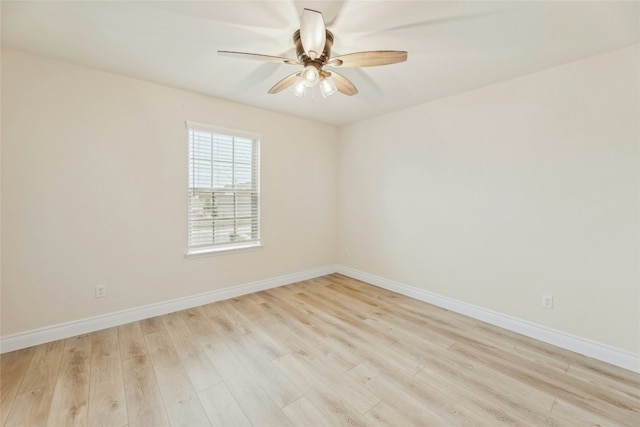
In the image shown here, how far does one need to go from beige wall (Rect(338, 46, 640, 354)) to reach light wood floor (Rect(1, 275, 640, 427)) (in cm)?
49

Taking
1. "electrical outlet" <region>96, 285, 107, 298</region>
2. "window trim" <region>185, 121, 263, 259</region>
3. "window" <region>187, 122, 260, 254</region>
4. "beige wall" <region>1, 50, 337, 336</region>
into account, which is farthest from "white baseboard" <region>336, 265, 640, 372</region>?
"electrical outlet" <region>96, 285, 107, 298</region>

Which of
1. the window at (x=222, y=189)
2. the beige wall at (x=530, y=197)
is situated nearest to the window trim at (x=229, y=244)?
the window at (x=222, y=189)

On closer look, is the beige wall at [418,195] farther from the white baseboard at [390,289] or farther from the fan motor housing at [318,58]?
the fan motor housing at [318,58]

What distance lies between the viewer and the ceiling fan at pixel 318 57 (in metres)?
1.54

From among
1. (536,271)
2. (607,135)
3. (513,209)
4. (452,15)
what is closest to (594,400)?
(536,271)

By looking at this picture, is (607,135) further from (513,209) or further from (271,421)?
(271,421)

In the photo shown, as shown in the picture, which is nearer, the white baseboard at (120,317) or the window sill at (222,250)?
the white baseboard at (120,317)

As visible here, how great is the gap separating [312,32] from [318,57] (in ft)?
0.78

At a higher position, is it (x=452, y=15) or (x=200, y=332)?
(x=452, y=15)

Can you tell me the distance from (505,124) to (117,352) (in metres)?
4.17

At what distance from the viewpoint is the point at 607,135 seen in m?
2.14

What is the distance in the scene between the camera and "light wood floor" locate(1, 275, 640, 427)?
5.22 ft

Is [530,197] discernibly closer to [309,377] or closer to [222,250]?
[309,377]

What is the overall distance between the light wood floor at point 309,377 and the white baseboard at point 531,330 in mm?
88
